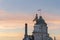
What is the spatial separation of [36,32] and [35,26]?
1747mm

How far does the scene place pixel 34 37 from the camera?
9712cm

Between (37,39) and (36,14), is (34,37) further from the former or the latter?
(36,14)

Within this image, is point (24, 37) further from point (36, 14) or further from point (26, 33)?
point (36, 14)

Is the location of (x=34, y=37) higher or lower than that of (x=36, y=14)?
lower

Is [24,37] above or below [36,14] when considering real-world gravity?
below

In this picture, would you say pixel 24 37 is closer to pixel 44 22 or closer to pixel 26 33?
pixel 26 33

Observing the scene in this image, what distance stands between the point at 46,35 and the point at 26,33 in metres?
6.33

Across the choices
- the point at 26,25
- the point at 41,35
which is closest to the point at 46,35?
the point at 41,35

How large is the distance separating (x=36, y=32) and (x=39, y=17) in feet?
15.6

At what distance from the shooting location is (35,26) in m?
96.9

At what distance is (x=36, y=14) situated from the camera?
3927 inches

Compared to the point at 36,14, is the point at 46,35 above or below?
below

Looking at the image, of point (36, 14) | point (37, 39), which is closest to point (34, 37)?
point (37, 39)

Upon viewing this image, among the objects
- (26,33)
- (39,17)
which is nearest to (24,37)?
(26,33)
